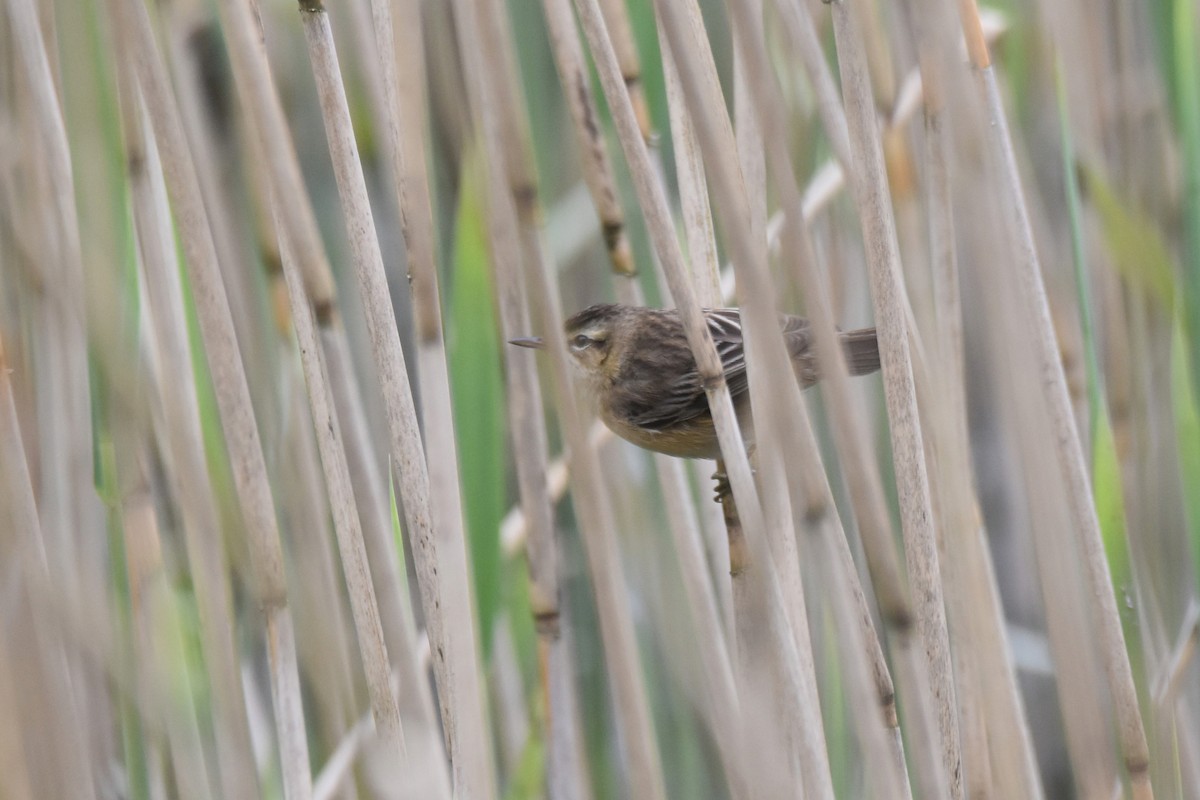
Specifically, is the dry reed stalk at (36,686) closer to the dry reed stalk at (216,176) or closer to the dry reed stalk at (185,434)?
the dry reed stalk at (185,434)

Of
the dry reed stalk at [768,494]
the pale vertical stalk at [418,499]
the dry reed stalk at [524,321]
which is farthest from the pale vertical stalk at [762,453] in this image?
the pale vertical stalk at [418,499]

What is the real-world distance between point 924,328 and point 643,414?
2.36 feet

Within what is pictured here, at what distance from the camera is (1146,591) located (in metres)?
2.07

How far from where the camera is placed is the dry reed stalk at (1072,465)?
1.54 meters

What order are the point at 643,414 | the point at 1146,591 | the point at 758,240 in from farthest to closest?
the point at 643,414, the point at 1146,591, the point at 758,240

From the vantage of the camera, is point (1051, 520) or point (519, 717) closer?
point (1051, 520)

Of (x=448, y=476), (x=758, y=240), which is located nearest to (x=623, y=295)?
(x=758, y=240)

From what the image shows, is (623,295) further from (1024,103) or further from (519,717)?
(1024,103)

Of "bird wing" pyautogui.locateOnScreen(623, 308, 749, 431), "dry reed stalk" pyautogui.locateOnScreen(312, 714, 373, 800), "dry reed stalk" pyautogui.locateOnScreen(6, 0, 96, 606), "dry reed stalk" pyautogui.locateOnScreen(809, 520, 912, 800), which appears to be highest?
"dry reed stalk" pyautogui.locateOnScreen(6, 0, 96, 606)

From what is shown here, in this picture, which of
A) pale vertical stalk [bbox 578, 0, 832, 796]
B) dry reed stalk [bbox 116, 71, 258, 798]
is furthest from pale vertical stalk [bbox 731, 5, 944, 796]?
dry reed stalk [bbox 116, 71, 258, 798]

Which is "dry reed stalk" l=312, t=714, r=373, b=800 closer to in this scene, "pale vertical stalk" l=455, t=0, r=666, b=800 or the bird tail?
"pale vertical stalk" l=455, t=0, r=666, b=800

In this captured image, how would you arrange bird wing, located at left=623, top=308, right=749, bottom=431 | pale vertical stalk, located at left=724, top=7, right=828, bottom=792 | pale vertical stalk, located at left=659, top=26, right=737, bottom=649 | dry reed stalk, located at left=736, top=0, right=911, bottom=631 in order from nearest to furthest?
dry reed stalk, located at left=736, top=0, right=911, bottom=631 < pale vertical stalk, located at left=724, top=7, right=828, bottom=792 < pale vertical stalk, located at left=659, top=26, right=737, bottom=649 < bird wing, located at left=623, top=308, right=749, bottom=431

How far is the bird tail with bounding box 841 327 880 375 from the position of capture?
201 centimetres

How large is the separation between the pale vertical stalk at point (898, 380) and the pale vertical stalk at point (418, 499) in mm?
537
